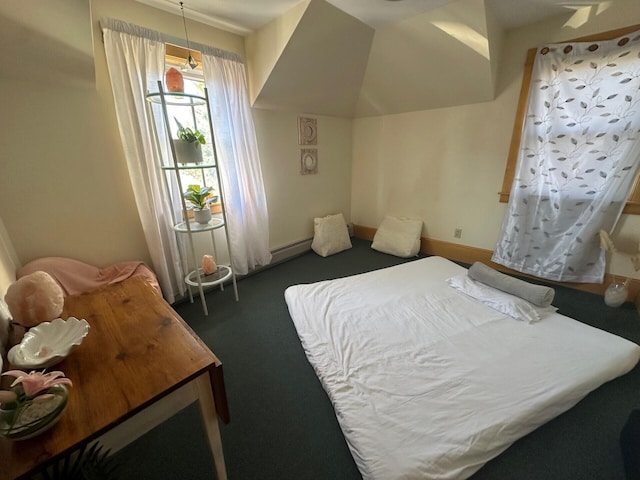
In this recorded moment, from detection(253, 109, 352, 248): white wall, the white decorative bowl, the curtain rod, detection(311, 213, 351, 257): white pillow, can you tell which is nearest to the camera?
the white decorative bowl

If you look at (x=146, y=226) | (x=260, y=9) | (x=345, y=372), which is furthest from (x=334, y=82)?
(x=345, y=372)

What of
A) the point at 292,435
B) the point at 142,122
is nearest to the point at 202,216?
the point at 142,122

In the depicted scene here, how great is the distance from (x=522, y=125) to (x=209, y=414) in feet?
10.6

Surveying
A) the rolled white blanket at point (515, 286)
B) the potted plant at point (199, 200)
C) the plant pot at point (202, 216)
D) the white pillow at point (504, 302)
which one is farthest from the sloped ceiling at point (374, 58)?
the white pillow at point (504, 302)

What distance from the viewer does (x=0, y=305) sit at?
0.96 m

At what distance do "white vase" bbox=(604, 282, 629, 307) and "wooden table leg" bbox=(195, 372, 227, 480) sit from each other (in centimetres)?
301

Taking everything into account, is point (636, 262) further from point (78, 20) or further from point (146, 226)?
point (78, 20)

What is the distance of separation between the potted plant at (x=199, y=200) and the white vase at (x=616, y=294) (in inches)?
134

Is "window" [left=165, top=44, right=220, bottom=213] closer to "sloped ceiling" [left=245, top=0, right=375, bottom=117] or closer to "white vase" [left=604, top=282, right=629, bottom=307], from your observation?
"sloped ceiling" [left=245, top=0, right=375, bottom=117]

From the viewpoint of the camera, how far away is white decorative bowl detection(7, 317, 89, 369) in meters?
0.73

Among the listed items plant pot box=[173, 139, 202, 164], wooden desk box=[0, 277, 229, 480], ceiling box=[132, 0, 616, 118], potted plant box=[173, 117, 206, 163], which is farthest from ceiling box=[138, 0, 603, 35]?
wooden desk box=[0, 277, 229, 480]

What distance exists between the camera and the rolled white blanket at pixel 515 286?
1743 millimetres

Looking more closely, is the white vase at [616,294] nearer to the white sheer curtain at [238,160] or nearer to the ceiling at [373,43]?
the ceiling at [373,43]

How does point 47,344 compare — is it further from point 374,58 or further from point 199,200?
point 374,58
